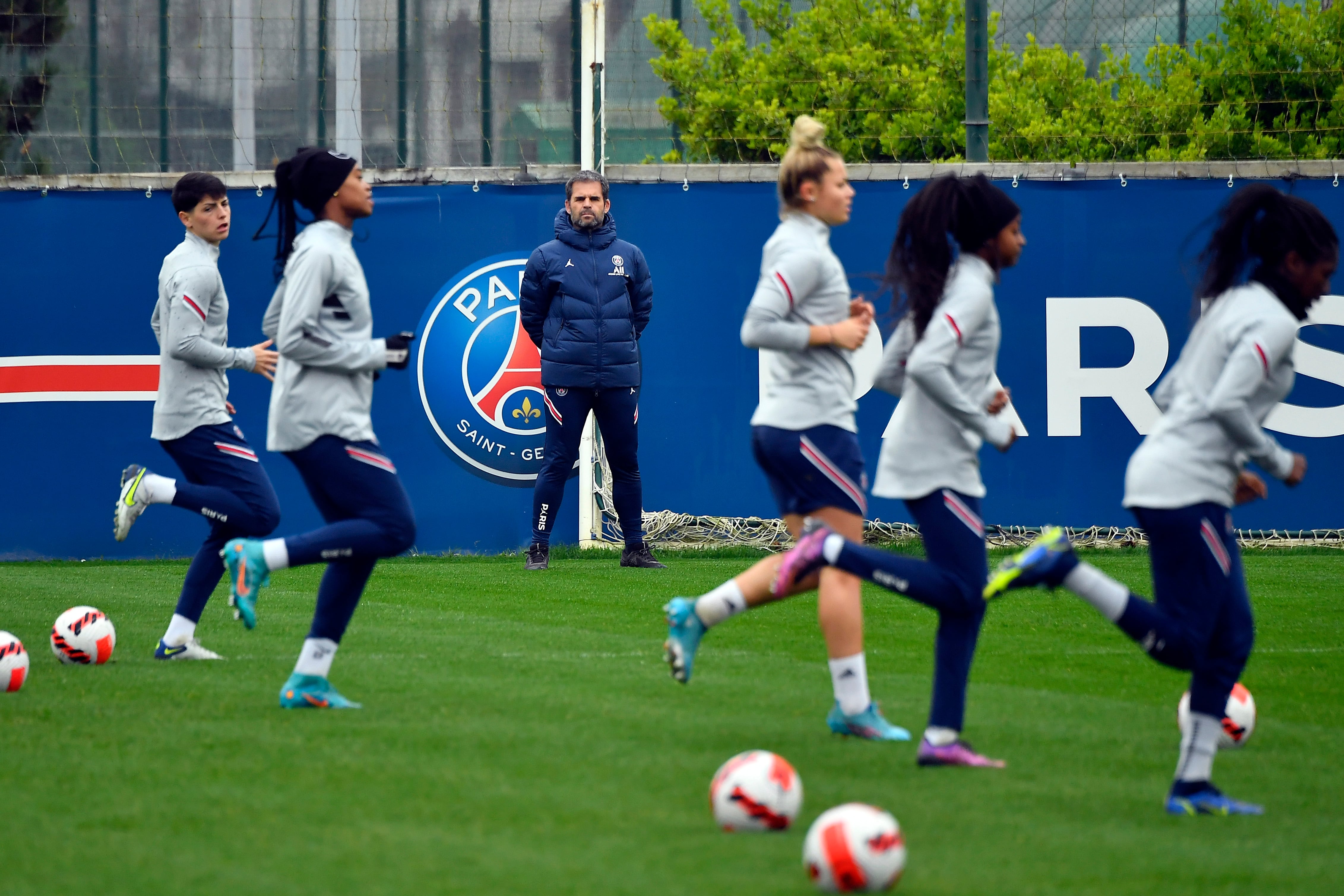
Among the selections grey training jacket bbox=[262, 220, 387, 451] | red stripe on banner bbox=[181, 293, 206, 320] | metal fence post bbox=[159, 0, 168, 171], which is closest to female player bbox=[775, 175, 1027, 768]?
grey training jacket bbox=[262, 220, 387, 451]

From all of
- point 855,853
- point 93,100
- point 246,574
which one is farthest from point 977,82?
point 855,853

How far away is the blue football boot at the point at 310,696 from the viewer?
5.67 meters

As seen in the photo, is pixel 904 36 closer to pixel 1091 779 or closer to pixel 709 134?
pixel 709 134

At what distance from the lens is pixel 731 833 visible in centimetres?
405

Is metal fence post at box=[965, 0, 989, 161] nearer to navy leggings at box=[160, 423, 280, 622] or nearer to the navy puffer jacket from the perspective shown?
the navy puffer jacket

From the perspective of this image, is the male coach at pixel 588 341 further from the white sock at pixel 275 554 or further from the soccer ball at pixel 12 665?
the white sock at pixel 275 554

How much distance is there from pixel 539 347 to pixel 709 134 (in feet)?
29.5

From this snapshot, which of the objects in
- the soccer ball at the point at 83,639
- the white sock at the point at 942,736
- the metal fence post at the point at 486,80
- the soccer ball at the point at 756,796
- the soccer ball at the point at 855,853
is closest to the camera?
the soccer ball at the point at 855,853

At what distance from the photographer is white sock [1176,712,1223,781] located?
14.1 ft

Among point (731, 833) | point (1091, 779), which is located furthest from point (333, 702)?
point (1091, 779)

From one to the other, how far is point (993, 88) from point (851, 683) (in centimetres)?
1849

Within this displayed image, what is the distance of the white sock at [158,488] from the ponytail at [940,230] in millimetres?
3680

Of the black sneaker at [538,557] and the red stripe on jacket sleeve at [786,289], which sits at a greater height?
the red stripe on jacket sleeve at [786,289]

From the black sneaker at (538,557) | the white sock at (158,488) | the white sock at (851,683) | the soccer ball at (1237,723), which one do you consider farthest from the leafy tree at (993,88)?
the soccer ball at (1237,723)
